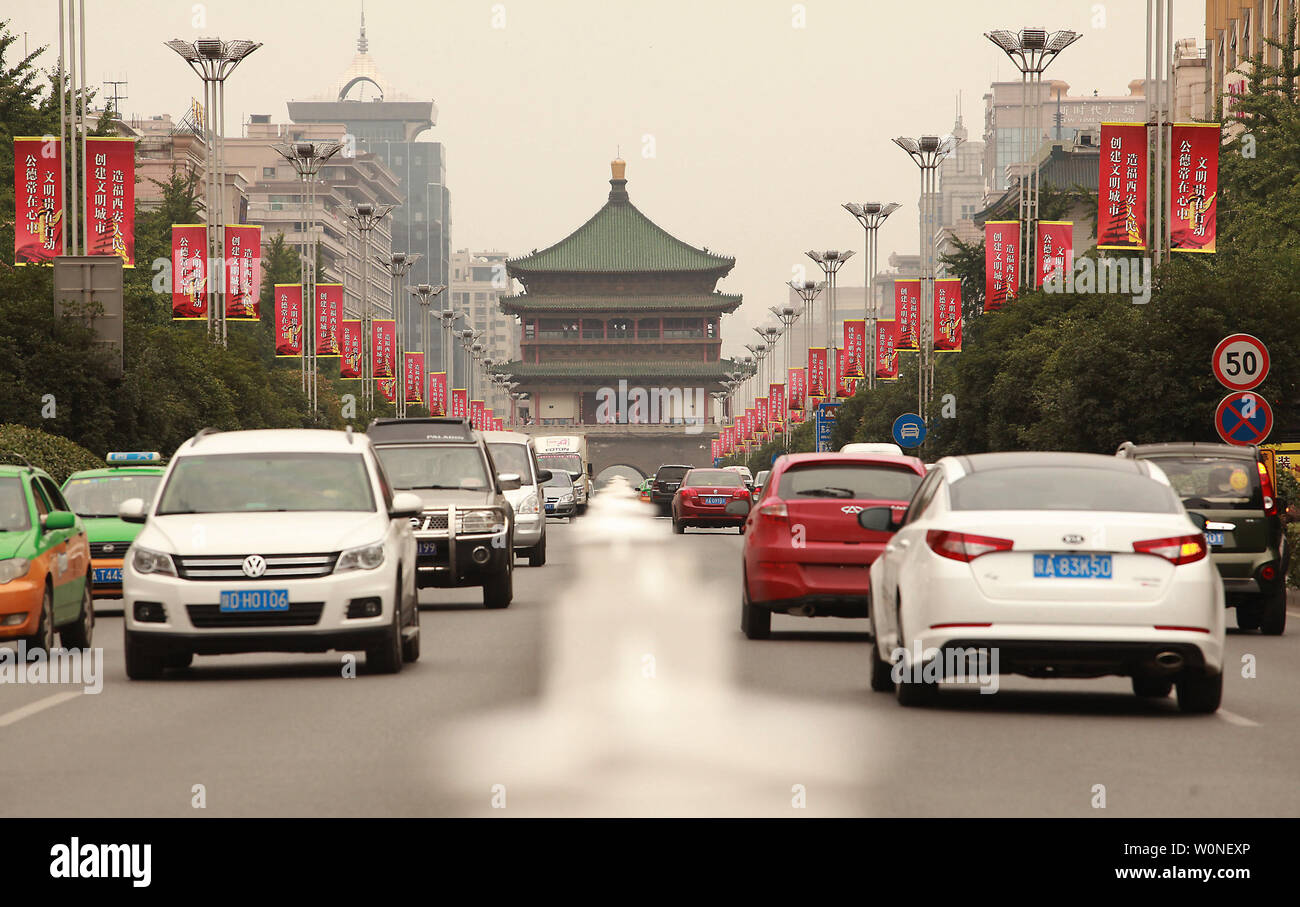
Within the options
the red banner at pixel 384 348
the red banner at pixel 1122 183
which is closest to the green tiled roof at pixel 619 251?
the red banner at pixel 384 348

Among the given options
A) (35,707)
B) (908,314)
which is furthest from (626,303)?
(35,707)

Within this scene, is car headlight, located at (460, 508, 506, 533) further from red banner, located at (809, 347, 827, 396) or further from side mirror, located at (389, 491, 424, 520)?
red banner, located at (809, 347, 827, 396)

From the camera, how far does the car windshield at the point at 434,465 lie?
24.6 meters

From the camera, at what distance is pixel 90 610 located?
18625 millimetres

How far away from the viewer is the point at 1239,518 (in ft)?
66.6

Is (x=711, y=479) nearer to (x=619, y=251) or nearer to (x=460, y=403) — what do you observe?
(x=460, y=403)

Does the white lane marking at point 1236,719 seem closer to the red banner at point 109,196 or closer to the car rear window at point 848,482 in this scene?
the car rear window at point 848,482

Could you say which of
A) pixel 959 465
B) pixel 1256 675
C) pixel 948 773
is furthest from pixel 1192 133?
pixel 948 773

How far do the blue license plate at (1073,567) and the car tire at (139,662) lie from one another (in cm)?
607

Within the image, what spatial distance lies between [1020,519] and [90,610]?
9047 millimetres

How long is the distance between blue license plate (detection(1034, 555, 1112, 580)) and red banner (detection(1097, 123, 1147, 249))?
31.9m

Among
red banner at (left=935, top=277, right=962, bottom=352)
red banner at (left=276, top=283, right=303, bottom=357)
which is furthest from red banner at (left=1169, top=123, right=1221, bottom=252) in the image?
red banner at (left=276, top=283, right=303, bottom=357)

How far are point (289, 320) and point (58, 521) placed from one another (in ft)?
157

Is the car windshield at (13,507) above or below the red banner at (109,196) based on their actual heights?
below
